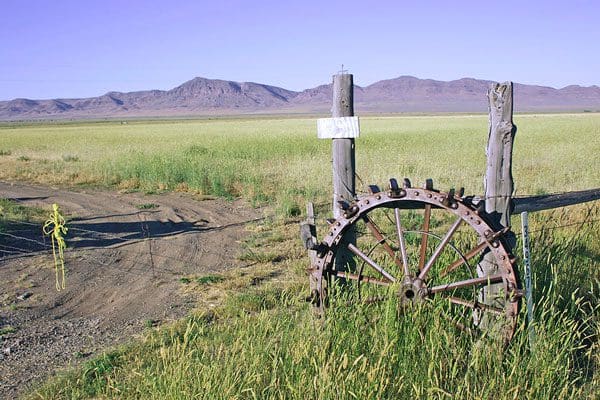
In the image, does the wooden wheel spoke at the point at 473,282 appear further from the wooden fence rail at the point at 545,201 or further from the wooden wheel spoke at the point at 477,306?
the wooden fence rail at the point at 545,201

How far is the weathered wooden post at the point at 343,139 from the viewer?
186 inches

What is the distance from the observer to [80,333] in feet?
17.8

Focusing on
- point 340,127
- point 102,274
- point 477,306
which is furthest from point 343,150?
point 102,274

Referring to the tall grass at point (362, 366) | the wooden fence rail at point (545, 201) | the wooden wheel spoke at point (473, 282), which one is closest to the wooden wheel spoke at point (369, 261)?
the tall grass at point (362, 366)

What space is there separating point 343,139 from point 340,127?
0.48 feet

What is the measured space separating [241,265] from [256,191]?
5.15m

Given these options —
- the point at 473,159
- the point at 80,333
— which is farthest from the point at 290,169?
the point at 80,333

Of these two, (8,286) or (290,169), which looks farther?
(290,169)

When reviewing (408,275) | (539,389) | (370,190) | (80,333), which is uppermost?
(370,190)

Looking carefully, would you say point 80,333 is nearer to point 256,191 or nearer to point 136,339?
point 136,339

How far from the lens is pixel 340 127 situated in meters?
4.73

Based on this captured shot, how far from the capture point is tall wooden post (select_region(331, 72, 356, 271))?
477cm

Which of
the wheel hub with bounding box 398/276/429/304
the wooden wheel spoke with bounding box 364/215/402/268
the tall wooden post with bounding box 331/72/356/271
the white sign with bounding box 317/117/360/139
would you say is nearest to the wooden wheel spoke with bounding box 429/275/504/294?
the wheel hub with bounding box 398/276/429/304

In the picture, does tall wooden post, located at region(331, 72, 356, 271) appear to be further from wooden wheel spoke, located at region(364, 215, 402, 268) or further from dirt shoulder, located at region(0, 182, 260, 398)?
dirt shoulder, located at region(0, 182, 260, 398)
